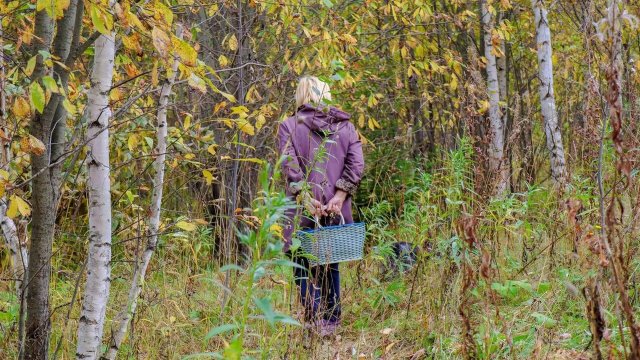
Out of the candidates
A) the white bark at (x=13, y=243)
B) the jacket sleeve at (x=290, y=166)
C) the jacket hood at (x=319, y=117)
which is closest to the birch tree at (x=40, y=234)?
the white bark at (x=13, y=243)

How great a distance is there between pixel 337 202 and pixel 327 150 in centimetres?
34

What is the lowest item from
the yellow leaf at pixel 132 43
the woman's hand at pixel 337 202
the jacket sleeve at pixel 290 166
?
the woman's hand at pixel 337 202

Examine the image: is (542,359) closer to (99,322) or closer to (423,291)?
(423,291)

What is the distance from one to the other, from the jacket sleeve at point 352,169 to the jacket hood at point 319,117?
186 mm

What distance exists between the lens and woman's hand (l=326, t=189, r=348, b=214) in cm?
480

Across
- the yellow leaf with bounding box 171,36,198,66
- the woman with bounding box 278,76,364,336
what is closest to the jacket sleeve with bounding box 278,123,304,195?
the woman with bounding box 278,76,364,336

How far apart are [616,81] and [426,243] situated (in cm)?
268

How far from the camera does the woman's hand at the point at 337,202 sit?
189 inches

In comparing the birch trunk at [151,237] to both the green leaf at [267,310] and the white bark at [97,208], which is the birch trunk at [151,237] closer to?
the white bark at [97,208]

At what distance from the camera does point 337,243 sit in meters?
4.56

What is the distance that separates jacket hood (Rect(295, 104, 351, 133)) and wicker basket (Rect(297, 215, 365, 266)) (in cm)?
63

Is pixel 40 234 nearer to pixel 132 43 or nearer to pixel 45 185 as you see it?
pixel 45 185

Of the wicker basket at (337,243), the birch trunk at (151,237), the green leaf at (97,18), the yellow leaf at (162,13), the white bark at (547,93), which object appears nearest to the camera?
the green leaf at (97,18)

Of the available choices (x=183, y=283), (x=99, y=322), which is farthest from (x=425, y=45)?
(x=99, y=322)
